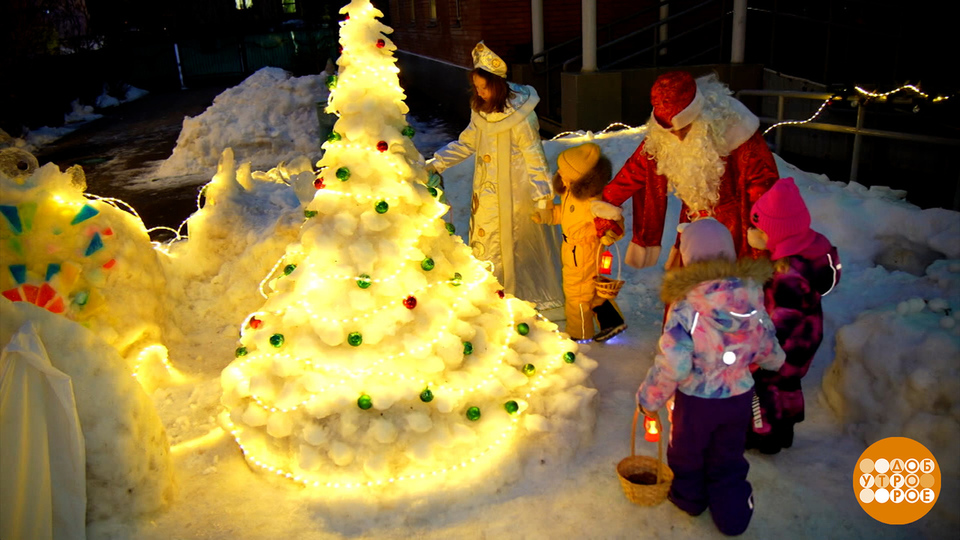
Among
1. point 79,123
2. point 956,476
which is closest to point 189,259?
point 956,476

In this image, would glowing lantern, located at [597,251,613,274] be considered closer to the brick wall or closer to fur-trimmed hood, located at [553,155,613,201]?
fur-trimmed hood, located at [553,155,613,201]

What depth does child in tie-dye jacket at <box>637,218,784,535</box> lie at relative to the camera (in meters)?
3.17

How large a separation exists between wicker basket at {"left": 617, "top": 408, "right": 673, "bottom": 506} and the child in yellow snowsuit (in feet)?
5.77

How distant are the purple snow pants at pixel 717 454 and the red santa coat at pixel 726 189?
117 cm

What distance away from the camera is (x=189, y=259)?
6.32 meters

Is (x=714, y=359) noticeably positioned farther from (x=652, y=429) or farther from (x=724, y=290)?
(x=652, y=429)

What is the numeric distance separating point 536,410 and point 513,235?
191 cm

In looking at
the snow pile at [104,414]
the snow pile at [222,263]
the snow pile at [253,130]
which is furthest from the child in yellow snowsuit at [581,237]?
the snow pile at [253,130]

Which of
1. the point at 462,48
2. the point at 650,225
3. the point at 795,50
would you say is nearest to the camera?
the point at 650,225

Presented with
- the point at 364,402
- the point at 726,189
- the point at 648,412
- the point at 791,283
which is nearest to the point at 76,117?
the point at 364,402

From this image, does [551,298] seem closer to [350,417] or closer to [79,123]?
[350,417]

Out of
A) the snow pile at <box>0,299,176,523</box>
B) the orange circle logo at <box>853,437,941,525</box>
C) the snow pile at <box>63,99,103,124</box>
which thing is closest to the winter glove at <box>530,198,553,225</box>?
the orange circle logo at <box>853,437,941,525</box>

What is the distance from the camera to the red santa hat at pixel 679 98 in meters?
3.97

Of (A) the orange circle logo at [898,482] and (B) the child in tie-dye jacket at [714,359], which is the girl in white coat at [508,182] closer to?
(B) the child in tie-dye jacket at [714,359]
